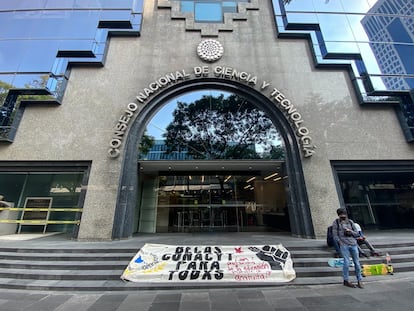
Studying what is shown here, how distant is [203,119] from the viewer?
39.3 ft

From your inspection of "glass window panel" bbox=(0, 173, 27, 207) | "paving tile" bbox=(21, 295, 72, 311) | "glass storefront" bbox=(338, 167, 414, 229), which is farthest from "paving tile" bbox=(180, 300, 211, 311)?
"glass window panel" bbox=(0, 173, 27, 207)

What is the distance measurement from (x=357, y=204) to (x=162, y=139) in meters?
13.4

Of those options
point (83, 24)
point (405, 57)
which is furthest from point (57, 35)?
point (405, 57)

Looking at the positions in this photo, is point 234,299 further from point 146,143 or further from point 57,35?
point 57,35

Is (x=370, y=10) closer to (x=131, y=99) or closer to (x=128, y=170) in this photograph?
(x=131, y=99)

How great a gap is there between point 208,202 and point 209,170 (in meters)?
2.35

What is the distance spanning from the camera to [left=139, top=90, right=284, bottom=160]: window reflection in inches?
443

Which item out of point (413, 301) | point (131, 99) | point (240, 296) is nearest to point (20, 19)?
point (131, 99)

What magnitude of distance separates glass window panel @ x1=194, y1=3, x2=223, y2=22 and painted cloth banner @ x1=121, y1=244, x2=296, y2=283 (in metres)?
14.9

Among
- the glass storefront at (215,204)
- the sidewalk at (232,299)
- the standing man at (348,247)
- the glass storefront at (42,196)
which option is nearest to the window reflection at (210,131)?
the glass storefront at (215,204)

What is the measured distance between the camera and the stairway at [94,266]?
5.41 metres

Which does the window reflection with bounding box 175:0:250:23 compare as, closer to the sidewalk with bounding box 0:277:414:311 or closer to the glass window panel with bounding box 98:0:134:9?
the glass window panel with bounding box 98:0:134:9

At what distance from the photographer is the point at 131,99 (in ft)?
36.4

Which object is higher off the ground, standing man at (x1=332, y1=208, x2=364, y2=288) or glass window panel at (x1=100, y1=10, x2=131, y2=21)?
glass window panel at (x1=100, y1=10, x2=131, y2=21)
